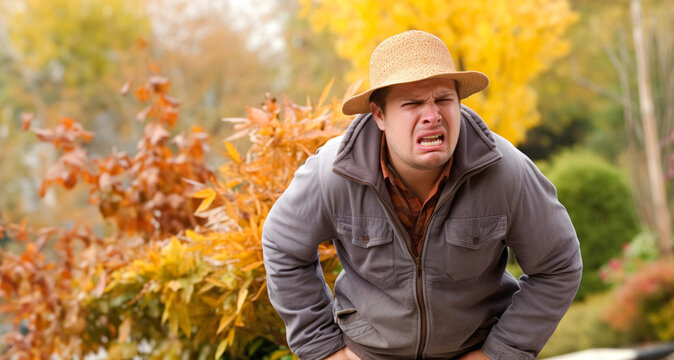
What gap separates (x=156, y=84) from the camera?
14.3 feet

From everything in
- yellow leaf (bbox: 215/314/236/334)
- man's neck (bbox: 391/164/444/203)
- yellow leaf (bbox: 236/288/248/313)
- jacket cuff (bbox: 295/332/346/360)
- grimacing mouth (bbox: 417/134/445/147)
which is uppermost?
grimacing mouth (bbox: 417/134/445/147)

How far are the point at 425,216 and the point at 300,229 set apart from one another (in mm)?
405

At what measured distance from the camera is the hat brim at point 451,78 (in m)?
2.17

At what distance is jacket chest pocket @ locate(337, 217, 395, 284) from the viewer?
7.58 feet

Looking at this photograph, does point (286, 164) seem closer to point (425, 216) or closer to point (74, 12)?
point (425, 216)

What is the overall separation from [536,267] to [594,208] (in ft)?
29.3

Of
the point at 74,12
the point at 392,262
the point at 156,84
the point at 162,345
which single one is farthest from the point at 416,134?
the point at 74,12

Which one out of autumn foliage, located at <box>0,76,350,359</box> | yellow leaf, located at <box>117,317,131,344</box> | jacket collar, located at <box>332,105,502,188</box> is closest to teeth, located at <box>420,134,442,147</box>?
jacket collar, located at <box>332,105,502,188</box>

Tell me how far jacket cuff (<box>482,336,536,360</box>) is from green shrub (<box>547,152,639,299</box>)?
Result: 856 cm

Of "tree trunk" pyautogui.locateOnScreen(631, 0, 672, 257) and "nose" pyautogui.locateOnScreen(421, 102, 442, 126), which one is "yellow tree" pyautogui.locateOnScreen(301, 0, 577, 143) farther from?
"nose" pyautogui.locateOnScreen(421, 102, 442, 126)

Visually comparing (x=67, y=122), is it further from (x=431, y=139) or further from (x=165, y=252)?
(x=431, y=139)

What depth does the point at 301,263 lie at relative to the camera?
2484 millimetres

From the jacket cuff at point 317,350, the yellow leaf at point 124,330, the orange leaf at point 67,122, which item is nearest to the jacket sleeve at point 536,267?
the jacket cuff at point 317,350

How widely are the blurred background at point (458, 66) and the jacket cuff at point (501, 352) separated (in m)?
1.08
